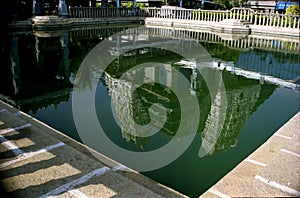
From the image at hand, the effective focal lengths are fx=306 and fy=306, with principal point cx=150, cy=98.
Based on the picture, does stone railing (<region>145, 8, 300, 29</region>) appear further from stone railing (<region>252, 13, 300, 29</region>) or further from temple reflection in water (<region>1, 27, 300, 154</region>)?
temple reflection in water (<region>1, 27, 300, 154</region>)

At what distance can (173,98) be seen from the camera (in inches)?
229

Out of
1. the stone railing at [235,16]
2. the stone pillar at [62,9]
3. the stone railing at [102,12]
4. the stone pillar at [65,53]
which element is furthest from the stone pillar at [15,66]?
the stone railing at [235,16]

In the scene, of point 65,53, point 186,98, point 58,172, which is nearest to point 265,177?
point 58,172

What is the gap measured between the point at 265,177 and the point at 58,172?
5.73 feet

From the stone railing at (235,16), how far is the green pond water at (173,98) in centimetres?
464

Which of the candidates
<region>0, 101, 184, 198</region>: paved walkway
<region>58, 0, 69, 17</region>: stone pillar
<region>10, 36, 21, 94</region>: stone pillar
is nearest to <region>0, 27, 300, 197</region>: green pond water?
<region>10, 36, 21, 94</region>: stone pillar

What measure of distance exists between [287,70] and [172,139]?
225 inches

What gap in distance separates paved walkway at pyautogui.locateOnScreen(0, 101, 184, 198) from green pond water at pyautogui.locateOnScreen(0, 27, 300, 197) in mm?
468

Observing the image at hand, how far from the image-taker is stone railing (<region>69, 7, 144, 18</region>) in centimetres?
1762

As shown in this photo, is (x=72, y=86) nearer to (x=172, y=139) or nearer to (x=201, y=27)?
(x=172, y=139)

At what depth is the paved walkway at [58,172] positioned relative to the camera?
7.84 ft

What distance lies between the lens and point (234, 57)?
9.80m

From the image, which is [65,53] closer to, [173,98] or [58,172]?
[173,98]

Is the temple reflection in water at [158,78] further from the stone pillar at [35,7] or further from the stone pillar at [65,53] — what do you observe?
the stone pillar at [35,7]
